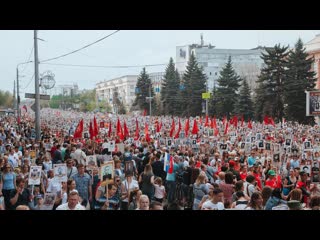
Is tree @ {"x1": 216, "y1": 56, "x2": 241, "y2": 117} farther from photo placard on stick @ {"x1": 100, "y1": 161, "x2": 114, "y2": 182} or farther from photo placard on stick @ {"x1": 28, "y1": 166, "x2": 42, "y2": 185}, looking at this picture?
photo placard on stick @ {"x1": 100, "y1": 161, "x2": 114, "y2": 182}

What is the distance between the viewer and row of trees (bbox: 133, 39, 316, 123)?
135 feet

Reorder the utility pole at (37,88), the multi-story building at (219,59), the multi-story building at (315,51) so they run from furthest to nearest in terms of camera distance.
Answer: the multi-story building at (219,59)
the multi-story building at (315,51)
the utility pole at (37,88)

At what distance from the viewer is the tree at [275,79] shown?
42.7 m

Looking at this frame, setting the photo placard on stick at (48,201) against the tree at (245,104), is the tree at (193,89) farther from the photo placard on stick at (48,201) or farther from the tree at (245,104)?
the photo placard on stick at (48,201)

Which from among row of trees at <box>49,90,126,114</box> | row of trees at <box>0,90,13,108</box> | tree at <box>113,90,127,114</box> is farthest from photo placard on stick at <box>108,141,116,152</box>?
row of trees at <box>0,90,13,108</box>

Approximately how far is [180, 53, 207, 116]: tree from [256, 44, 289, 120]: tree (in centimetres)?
1183

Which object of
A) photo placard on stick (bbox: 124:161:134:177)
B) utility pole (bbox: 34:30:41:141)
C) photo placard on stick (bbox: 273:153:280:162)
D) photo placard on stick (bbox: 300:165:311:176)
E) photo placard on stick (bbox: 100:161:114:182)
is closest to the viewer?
photo placard on stick (bbox: 100:161:114:182)

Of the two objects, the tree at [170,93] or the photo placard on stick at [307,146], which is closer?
the photo placard on stick at [307,146]

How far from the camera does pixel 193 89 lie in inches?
2154

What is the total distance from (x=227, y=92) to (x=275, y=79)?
8.44m

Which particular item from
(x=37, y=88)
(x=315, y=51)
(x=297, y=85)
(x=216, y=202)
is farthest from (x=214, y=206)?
(x=315, y=51)

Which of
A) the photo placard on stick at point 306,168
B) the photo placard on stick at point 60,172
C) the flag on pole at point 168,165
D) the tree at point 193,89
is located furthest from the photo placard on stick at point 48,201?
the tree at point 193,89
